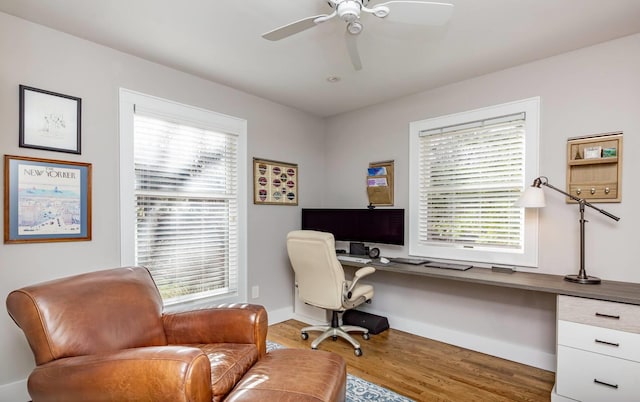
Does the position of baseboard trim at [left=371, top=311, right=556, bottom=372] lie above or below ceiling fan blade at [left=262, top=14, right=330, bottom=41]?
below

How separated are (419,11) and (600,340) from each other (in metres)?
2.12

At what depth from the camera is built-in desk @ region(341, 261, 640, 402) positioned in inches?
71.3

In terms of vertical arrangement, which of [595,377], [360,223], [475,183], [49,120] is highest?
[49,120]

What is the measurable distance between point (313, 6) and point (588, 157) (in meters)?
2.18

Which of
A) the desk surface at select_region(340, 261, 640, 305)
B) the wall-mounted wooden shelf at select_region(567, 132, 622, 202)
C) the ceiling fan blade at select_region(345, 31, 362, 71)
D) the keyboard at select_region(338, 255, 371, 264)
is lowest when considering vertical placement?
the keyboard at select_region(338, 255, 371, 264)

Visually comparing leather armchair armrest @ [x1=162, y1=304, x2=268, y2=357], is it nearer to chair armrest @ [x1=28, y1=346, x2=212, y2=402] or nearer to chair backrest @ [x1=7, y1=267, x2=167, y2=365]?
chair backrest @ [x1=7, y1=267, x2=167, y2=365]

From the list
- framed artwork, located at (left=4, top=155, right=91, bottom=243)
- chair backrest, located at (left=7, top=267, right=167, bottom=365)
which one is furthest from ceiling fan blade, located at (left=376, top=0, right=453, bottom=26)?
framed artwork, located at (left=4, top=155, right=91, bottom=243)

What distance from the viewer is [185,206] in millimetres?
2871

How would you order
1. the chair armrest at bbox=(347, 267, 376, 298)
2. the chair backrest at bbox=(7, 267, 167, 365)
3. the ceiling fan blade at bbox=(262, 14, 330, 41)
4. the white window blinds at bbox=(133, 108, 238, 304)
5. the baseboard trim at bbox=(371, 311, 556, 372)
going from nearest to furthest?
the chair backrest at bbox=(7, 267, 167, 365), the ceiling fan blade at bbox=(262, 14, 330, 41), the baseboard trim at bbox=(371, 311, 556, 372), the white window blinds at bbox=(133, 108, 238, 304), the chair armrest at bbox=(347, 267, 376, 298)

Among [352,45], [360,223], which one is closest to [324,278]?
[360,223]

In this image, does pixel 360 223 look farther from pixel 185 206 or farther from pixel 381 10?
pixel 381 10

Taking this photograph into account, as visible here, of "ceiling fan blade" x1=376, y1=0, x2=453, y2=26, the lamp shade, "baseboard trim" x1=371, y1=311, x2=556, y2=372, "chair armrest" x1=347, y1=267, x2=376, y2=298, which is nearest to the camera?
"ceiling fan blade" x1=376, y1=0, x2=453, y2=26

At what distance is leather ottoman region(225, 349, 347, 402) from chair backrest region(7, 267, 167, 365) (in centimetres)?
66

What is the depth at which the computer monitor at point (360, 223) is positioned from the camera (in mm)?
3219
